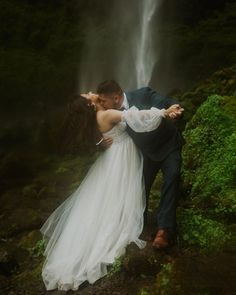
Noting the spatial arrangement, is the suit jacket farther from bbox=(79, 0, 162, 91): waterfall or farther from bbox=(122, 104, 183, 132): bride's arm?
bbox=(79, 0, 162, 91): waterfall

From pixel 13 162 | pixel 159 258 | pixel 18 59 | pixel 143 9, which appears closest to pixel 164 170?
pixel 159 258

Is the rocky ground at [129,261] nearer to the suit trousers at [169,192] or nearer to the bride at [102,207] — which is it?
the bride at [102,207]

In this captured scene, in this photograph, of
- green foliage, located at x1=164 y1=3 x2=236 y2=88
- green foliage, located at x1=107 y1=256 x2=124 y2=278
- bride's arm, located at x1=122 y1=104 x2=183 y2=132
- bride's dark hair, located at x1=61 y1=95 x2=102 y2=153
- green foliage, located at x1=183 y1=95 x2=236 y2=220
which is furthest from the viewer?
green foliage, located at x1=164 y1=3 x2=236 y2=88

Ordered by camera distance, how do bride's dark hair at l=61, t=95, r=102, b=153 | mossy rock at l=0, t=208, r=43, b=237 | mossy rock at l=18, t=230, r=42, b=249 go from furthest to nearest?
mossy rock at l=0, t=208, r=43, b=237, mossy rock at l=18, t=230, r=42, b=249, bride's dark hair at l=61, t=95, r=102, b=153

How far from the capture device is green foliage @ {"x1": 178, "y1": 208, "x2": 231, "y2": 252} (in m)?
5.01

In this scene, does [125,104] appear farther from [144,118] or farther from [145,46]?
[145,46]

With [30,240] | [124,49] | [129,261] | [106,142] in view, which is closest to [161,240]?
[129,261]

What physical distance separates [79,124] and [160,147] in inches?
35.1

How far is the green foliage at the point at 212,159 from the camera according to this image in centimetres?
598

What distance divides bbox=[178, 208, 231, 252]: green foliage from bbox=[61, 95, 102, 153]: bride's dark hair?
1358 millimetres

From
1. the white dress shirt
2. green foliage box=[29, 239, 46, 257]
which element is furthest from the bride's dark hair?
green foliage box=[29, 239, 46, 257]

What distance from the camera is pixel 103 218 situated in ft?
17.8

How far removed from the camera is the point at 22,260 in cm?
654

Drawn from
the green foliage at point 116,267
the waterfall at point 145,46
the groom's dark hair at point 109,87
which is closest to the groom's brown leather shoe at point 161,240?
the green foliage at point 116,267
